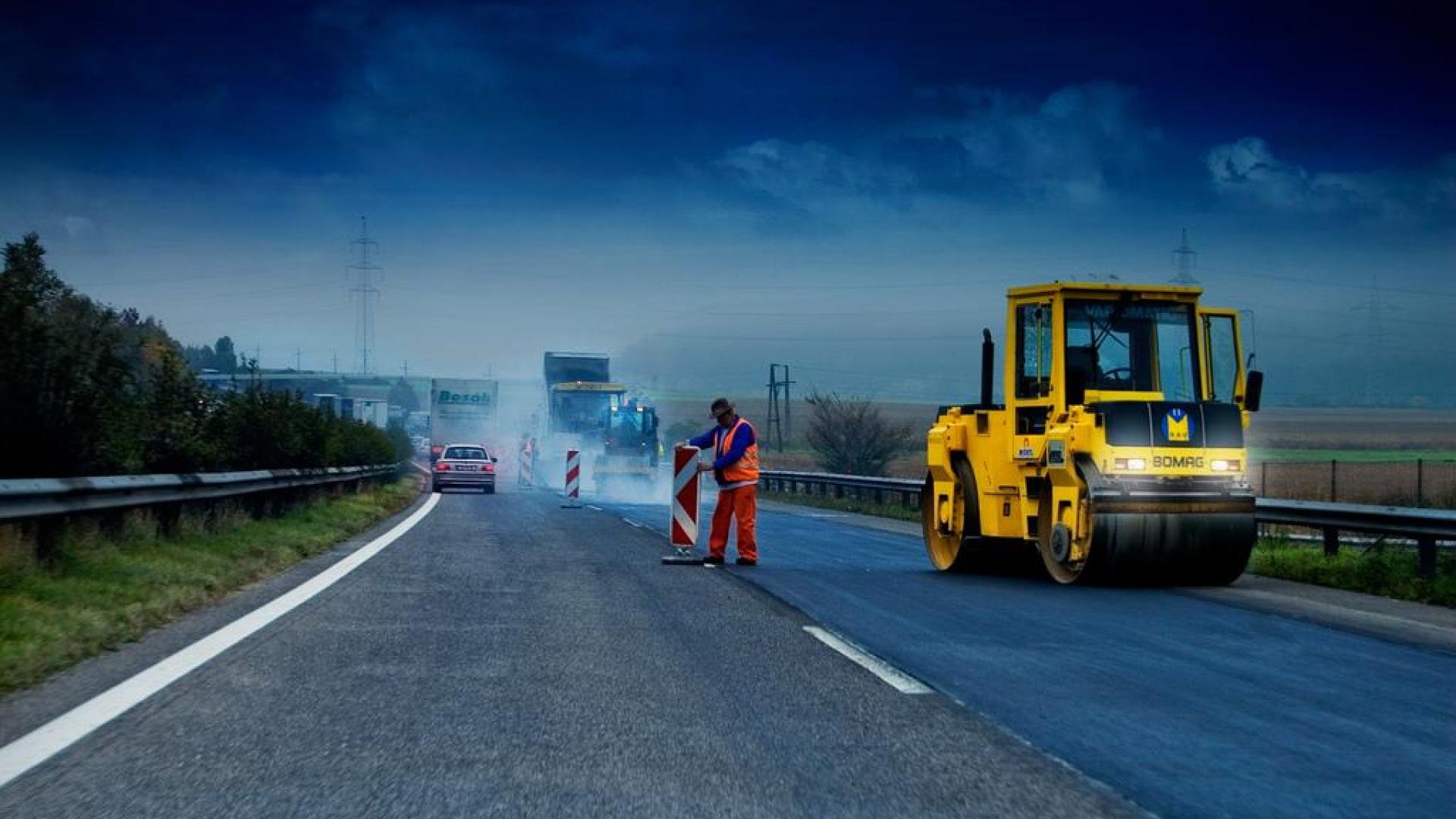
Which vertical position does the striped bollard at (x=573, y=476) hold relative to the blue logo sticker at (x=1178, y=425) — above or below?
below

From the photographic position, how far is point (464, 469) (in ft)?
139

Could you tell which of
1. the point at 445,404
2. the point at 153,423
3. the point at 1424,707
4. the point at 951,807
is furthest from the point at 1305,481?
the point at 951,807

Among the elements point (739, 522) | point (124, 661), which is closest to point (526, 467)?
point (739, 522)

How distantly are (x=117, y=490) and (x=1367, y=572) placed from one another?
11.8 m

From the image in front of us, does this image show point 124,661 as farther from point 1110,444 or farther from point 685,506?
point 685,506

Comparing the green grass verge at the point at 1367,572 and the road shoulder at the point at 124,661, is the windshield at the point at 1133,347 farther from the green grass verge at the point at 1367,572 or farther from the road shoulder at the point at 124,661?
the road shoulder at the point at 124,661

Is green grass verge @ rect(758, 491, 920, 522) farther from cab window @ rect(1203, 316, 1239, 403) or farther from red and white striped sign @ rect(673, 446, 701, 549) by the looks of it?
cab window @ rect(1203, 316, 1239, 403)

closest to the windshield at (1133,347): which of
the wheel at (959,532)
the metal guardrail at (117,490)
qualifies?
the wheel at (959,532)

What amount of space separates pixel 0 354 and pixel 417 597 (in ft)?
13.6

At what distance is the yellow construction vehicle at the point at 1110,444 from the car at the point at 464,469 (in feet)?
92.5

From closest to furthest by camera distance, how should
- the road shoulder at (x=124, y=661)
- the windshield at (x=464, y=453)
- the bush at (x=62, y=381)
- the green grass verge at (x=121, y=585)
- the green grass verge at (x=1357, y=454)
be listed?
1. the road shoulder at (x=124, y=661)
2. the green grass verge at (x=121, y=585)
3. the bush at (x=62, y=381)
4. the windshield at (x=464, y=453)
5. the green grass verge at (x=1357, y=454)

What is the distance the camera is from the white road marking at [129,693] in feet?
18.7

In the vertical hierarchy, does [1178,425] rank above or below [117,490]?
above

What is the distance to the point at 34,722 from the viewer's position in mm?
6340
